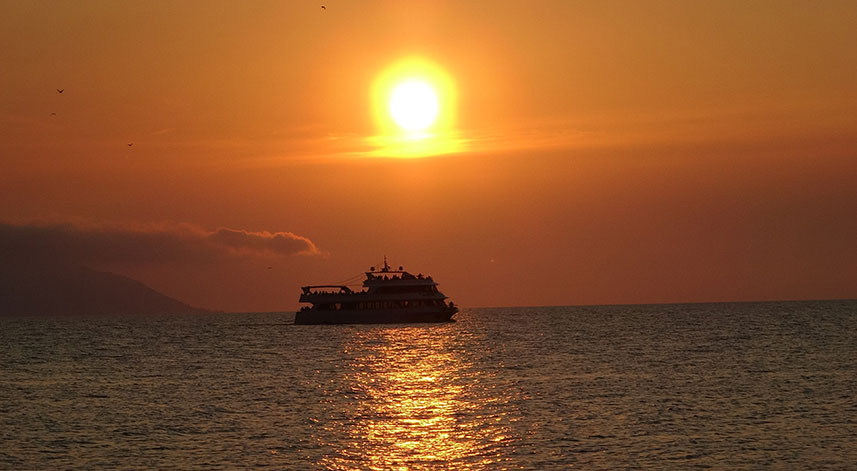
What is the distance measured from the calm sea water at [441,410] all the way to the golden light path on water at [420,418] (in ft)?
0.45

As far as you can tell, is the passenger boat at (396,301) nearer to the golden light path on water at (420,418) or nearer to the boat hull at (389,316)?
the boat hull at (389,316)

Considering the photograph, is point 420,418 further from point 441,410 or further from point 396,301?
point 396,301

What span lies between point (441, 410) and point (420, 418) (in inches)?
134

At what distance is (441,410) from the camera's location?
61.1 m

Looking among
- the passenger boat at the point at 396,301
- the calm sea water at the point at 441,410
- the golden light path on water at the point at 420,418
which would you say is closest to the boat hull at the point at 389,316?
the passenger boat at the point at 396,301

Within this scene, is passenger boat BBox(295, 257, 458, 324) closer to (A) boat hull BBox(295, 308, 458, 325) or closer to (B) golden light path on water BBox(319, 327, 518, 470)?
(A) boat hull BBox(295, 308, 458, 325)

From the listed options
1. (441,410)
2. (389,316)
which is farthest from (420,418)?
(389,316)

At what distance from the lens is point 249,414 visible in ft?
201

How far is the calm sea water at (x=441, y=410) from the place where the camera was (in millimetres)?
46062

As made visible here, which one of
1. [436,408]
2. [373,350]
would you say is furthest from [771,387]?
[373,350]

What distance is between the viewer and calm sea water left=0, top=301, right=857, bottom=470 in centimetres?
4606

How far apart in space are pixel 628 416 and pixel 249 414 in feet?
67.0

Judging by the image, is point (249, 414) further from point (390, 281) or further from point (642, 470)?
point (390, 281)

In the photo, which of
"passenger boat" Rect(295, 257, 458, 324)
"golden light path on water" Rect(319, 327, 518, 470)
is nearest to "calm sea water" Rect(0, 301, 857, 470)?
"golden light path on water" Rect(319, 327, 518, 470)
